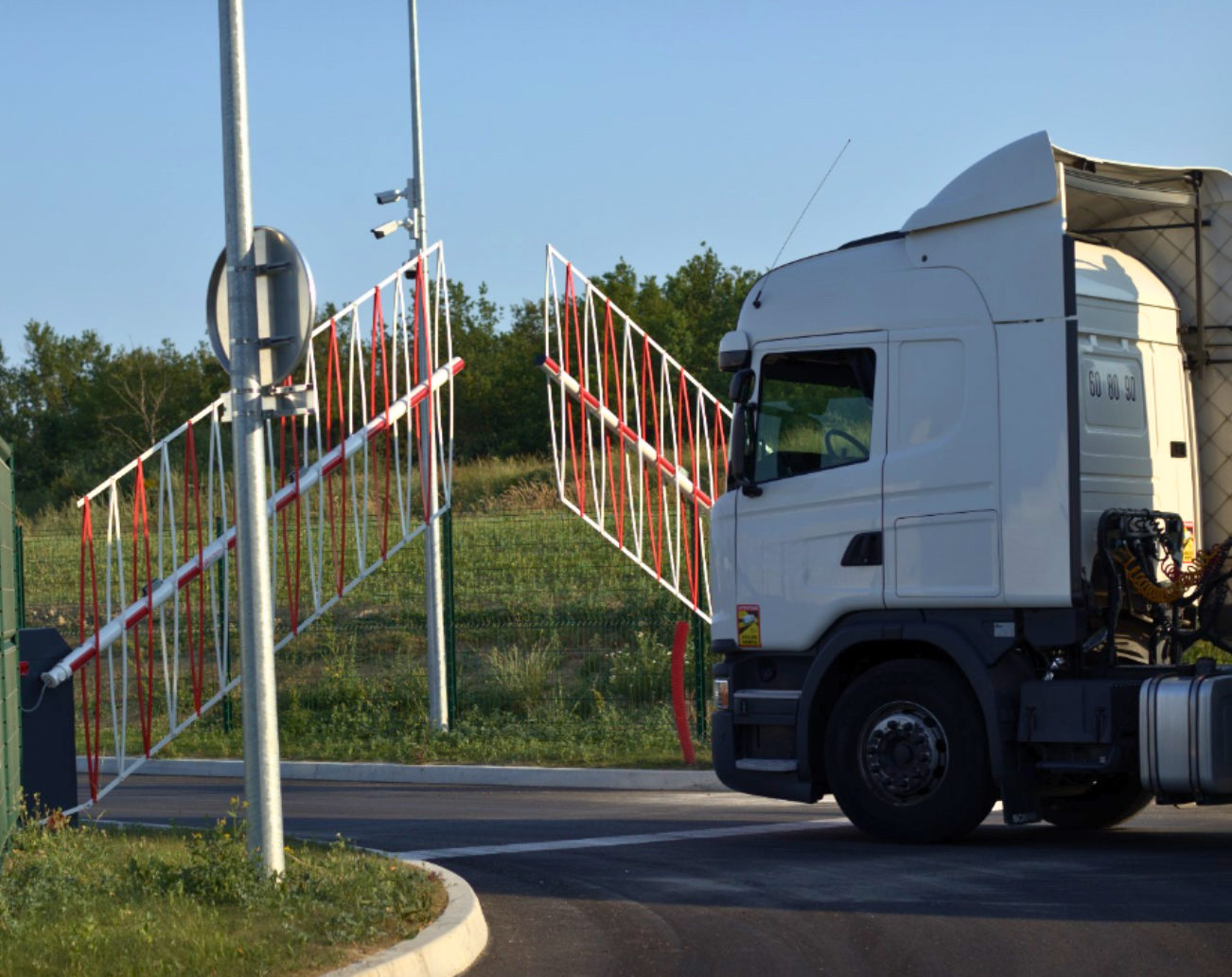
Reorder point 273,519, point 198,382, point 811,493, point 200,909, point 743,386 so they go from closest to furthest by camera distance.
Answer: point 200,909
point 811,493
point 743,386
point 273,519
point 198,382

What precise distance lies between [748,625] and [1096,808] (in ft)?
8.48

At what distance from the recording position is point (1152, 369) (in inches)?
407

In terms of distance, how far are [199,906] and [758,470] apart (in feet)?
15.8

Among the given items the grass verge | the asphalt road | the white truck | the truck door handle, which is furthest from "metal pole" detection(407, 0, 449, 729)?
the grass verge

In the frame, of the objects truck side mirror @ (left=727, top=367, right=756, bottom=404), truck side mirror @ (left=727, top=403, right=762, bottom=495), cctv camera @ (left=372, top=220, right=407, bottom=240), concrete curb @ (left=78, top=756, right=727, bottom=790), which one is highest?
cctv camera @ (left=372, top=220, right=407, bottom=240)

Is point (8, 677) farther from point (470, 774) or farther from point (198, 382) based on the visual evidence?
point (198, 382)

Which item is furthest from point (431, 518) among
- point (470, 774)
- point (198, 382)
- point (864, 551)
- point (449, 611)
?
point (198, 382)

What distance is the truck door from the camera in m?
9.97

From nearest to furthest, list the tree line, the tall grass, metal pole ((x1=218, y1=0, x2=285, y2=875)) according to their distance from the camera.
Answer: metal pole ((x1=218, y1=0, x2=285, y2=875)) < the tall grass < the tree line

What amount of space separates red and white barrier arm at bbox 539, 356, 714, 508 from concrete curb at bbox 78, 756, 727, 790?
3.08 meters

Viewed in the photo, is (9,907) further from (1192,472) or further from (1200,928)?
(1192,472)

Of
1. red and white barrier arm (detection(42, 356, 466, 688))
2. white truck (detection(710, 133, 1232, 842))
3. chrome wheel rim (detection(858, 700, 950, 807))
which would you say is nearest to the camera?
white truck (detection(710, 133, 1232, 842))

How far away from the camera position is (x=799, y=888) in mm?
8352

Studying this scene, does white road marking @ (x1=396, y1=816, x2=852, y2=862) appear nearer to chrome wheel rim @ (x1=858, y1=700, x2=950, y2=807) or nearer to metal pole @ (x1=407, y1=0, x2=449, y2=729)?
chrome wheel rim @ (x1=858, y1=700, x2=950, y2=807)
